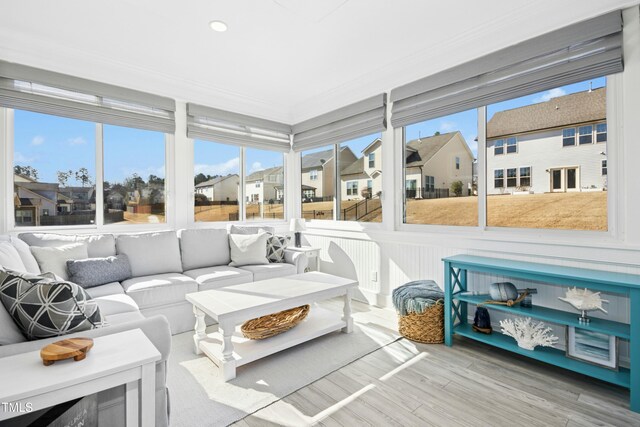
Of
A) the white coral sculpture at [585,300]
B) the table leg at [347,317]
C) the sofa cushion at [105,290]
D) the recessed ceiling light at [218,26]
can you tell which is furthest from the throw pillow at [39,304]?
the white coral sculpture at [585,300]

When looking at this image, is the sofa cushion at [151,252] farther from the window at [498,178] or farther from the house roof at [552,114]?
the house roof at [552,114]

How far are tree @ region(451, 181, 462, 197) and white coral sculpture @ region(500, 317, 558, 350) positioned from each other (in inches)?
49.1

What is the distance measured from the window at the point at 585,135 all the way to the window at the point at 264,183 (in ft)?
12.0

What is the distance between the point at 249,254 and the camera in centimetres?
363

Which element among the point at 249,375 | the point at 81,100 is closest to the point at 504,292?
the point at 249,375

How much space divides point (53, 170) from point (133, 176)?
700mm

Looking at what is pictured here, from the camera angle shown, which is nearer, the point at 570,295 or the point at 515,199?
the point at 570,295

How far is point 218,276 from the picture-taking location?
122 inches

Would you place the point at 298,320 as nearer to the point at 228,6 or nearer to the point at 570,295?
the point at 570,295

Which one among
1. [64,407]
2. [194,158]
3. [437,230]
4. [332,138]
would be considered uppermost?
[332,138]

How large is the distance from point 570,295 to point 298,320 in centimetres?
196

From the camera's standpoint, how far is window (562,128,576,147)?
2381 millimetres

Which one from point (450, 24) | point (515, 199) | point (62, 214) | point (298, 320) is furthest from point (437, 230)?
point (62, 214)

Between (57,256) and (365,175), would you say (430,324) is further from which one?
(57,256)
